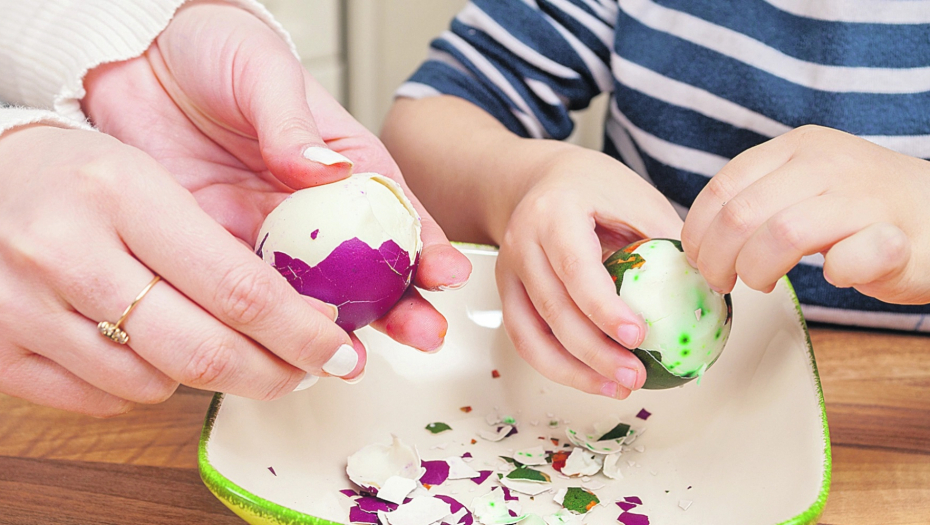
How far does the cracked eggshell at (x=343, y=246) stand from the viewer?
0.65 m

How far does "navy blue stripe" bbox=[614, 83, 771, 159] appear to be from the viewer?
1.09m

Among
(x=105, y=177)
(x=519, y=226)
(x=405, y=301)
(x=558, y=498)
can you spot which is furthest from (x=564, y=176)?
(x=105, y=177)

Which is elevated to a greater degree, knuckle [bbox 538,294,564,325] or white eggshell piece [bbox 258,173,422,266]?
white eggshell piece [bbox 258,173,422,266]

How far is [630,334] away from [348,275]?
0.25 meters

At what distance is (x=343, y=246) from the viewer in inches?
25.6

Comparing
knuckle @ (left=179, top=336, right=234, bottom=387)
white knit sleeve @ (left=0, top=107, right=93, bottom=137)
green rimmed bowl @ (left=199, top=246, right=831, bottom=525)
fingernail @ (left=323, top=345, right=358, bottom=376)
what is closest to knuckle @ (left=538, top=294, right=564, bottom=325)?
green rimmed bowl @ (left=199, top=246, right=831, bottom=525)

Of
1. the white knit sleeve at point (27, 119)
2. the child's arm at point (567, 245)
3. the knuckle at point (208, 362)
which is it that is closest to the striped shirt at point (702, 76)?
the child's arm at point (567, 245)

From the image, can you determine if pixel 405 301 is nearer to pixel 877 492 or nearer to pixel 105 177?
pixel 105 177

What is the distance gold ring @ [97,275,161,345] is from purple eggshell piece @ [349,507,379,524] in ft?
0.77

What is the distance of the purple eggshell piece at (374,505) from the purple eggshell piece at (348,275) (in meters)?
0.16

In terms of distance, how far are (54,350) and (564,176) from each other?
1.72 ft

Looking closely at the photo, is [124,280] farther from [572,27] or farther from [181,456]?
[572,27]

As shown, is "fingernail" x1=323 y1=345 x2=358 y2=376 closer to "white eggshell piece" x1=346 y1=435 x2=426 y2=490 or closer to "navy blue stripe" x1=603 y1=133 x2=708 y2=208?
"white eggshell piece" x1=346 y1=435 x2=426 y2=490

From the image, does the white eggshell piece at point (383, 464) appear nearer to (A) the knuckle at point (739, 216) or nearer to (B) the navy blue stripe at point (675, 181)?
(A) the knuckle at point (739, 216)
